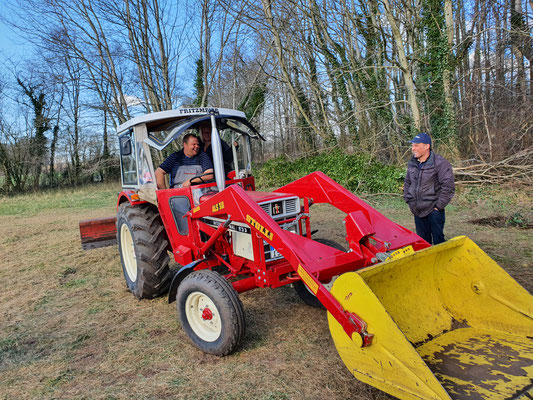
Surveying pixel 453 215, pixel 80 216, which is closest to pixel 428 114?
pixel 453 215

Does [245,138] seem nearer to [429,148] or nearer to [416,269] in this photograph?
[429,148]

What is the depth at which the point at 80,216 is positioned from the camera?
473 inches

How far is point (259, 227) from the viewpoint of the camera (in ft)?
10.1

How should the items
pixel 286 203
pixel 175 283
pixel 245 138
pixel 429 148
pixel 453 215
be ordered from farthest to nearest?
pixel 453 215
pixel 245 138
pixel 429 148
pixel 286 203
pixel 175 283

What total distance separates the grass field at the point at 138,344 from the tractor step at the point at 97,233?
12.2 inches

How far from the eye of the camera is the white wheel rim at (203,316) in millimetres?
3217

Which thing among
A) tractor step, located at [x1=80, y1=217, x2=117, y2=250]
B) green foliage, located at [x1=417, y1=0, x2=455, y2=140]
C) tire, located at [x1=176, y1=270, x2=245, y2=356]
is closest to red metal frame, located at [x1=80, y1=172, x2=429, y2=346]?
tire, located at [x1=176, y1=270, x2=245, y2=356]

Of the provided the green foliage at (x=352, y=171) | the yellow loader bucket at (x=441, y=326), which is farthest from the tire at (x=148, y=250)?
the green foliage at (x=352, y=171)

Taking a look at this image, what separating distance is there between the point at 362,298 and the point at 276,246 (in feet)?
2.74

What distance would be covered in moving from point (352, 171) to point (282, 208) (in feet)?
28.6

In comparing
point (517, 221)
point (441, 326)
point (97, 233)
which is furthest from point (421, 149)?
point (97, 233)

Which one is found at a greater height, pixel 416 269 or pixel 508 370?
pixel 416 269

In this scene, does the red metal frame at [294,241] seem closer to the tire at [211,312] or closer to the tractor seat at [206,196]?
the tractor seat at [206,196]

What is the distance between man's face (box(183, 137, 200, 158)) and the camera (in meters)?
4.32
